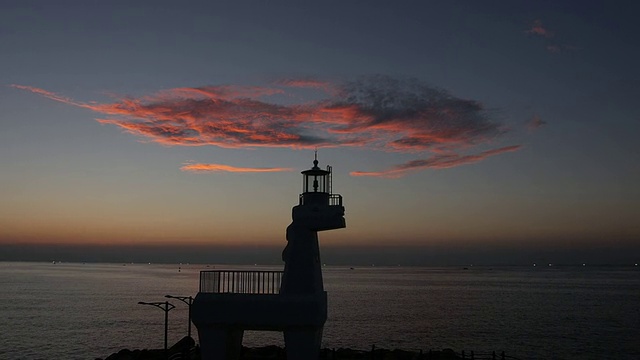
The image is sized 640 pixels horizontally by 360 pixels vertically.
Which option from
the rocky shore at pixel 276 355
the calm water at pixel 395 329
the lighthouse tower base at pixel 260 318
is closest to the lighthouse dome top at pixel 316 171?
the lighthouse tower base at pixel 260 318

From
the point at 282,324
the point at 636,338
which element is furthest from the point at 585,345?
the point at 282,324

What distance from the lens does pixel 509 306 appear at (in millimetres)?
112875

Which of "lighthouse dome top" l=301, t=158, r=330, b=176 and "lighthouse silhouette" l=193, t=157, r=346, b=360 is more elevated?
Answer: "lighthouse dome top" l=301, t=158, r=330, b=176

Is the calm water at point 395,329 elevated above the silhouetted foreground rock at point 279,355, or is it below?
below

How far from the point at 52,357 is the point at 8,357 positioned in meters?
4.34

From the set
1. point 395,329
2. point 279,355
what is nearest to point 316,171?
point 279,355

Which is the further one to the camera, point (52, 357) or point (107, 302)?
point (107, 302)

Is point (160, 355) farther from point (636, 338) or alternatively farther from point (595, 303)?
point (595, 303)

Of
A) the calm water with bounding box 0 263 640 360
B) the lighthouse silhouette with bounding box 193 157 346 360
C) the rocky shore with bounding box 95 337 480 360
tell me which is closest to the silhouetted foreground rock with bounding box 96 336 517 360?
the rocky shore with bounding box 95 337 480 360

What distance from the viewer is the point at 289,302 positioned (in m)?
23.8

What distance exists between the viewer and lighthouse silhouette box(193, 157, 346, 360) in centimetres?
2369

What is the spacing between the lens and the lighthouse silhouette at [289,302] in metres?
23.7

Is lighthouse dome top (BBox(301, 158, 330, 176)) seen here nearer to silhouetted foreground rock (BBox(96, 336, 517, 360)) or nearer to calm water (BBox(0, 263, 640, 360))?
silhouetted foreground rock (BBox(96, 336, 517, 360))

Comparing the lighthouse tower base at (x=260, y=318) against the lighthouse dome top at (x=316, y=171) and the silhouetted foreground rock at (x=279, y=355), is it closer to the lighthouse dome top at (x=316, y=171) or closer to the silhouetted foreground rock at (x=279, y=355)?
the lighthouse dome top at (x=316, y=171)
